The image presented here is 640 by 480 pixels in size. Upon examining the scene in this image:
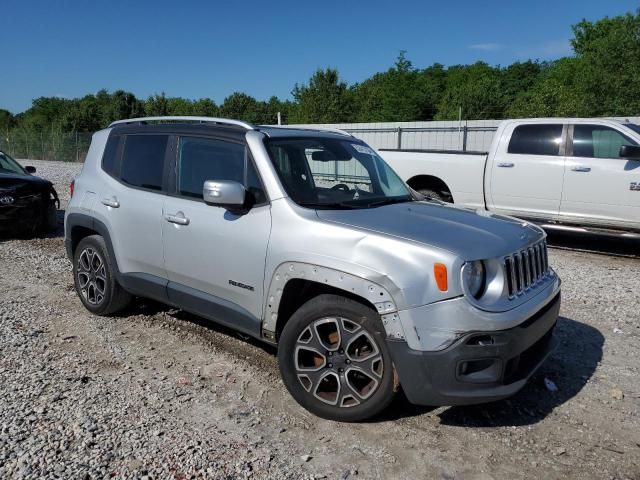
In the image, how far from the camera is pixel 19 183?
9.14 m

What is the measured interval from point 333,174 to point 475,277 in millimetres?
1677

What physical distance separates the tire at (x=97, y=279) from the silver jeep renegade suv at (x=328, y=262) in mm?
→ 61

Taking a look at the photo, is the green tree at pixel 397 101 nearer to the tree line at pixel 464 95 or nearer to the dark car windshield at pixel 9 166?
the tree line at pixel 464 95

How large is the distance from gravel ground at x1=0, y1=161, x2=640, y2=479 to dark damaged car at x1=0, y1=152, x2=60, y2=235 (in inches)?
175

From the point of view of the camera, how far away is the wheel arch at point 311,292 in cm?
309

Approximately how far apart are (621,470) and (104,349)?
3803 mm

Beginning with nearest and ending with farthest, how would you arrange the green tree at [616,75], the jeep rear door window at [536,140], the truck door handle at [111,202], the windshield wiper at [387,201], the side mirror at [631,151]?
1. the windshield wiper at [387,201]
2. the truck door handle at [111,202]
3. the side mirror at [631,151]
4. the jeep rear door window at [536,140]
5. the green tree at [616,75]

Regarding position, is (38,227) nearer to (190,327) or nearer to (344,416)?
(190,327)

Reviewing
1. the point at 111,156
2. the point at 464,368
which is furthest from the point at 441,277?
the point at 111,156

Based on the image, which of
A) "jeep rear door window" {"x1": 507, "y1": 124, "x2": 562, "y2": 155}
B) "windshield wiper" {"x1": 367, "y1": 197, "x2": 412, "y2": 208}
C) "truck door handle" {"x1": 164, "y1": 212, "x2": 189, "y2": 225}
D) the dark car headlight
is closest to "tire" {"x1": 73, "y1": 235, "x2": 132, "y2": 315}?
"truck door handle" {"x1": 164, "y1": 212, "x2": 189, "y2": 225}

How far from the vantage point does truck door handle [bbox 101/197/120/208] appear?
4914 millimetres

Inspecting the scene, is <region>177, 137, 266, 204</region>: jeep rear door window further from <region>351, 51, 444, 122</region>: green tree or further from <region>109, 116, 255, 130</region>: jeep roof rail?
<region>351, 51, 444, 122</region>: green tree

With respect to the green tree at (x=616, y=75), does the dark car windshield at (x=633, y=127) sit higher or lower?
lower

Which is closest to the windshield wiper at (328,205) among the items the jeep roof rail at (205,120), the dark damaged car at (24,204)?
the jeep roof rail at (205,120)
